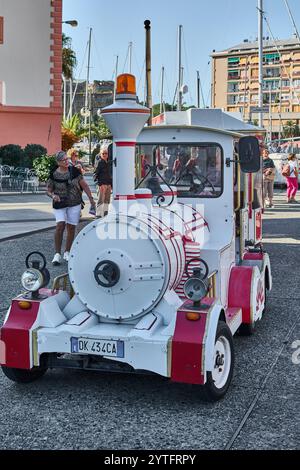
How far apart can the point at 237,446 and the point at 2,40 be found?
25.0 metres

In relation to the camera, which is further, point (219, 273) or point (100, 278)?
point (219, 273)

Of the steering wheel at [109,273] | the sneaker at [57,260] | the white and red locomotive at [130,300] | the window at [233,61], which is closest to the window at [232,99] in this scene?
the window at [233,61]

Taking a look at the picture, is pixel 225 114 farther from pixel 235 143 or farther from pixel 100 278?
pixel 100 278

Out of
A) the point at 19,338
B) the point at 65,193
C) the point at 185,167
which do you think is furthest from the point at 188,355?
the point at 65,193

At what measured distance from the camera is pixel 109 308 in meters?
5.01

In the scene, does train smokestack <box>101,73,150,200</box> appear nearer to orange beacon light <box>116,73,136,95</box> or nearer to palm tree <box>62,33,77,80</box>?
orange beacon light <box>116,73,136,95</box>

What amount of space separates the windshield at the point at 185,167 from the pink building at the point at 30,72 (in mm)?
21440

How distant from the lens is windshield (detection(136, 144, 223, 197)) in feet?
20.9

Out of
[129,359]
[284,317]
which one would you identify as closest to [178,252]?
[129,359]

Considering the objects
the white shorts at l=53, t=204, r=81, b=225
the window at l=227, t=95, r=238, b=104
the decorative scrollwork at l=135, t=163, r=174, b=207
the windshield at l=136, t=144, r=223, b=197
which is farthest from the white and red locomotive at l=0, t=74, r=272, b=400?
the window at l=227, t=95, r=238, b=104

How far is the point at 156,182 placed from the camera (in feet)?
21.0

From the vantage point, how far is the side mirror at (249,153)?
5.75 meters

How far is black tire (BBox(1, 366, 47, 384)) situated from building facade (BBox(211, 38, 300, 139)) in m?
109
